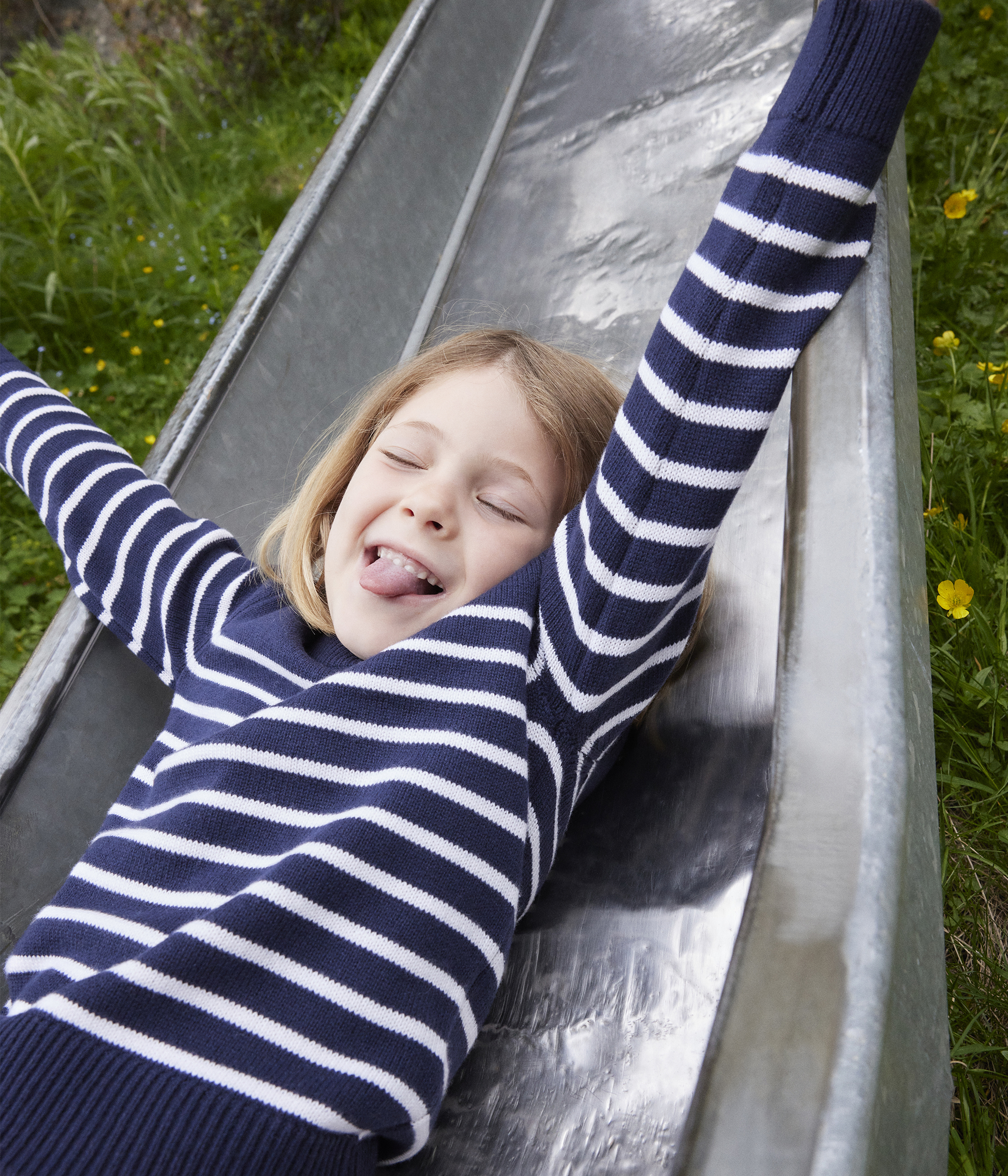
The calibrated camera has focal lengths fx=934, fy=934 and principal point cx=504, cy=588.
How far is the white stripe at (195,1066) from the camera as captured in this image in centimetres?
66

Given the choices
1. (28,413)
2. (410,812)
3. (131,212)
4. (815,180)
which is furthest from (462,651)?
(131,212)

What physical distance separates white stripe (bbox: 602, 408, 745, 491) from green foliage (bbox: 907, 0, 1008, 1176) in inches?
22.6

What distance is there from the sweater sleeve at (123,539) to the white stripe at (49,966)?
375mm

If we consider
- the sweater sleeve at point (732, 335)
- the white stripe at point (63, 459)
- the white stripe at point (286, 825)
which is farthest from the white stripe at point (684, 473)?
the white stripe at point (63, 459)

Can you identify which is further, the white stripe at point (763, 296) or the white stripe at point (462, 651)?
the white stripe at point (462, 651)

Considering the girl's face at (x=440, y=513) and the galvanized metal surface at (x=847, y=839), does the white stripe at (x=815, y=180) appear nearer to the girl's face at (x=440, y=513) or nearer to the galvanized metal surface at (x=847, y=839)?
the galvanized metal surface at (x=847, y=839)

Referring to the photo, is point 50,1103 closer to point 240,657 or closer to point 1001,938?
point 240,657

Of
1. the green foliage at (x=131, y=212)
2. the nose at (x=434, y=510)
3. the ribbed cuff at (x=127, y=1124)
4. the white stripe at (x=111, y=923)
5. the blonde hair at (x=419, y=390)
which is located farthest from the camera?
the green foliage at (x=131, y=212)

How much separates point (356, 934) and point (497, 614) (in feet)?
0.96

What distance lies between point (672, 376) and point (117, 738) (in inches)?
32.4

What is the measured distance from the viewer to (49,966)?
0.78 meters

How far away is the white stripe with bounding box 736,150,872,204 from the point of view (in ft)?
2.27

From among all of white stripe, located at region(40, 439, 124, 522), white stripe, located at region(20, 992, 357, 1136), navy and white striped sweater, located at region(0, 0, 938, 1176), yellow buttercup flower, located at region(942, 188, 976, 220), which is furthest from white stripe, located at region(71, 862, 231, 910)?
yellow buttercup flower, located at region(942, 188, 976, 220)

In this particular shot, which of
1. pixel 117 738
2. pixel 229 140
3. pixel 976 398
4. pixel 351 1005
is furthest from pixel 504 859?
pixel 229 140
